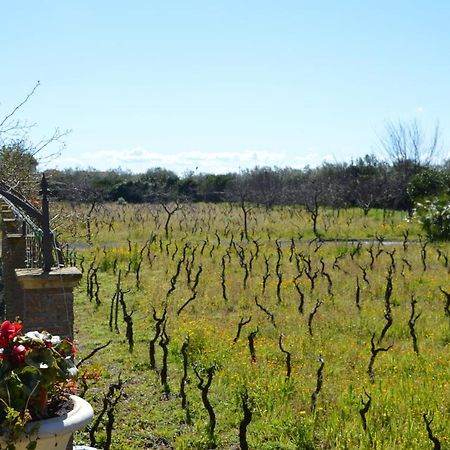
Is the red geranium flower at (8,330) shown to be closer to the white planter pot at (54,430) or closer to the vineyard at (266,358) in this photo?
the white planter pot at (54,430)

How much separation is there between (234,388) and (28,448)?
12.4 feet

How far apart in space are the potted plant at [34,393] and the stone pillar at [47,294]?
1.19 meters

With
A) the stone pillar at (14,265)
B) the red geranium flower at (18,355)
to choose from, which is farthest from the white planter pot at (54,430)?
the stone pillar at (14,265)

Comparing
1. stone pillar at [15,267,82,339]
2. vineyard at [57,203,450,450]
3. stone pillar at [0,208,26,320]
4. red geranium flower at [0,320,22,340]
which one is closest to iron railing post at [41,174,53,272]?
stone pillar at [15,267,82,339]

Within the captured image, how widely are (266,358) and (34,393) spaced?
491 centimetres

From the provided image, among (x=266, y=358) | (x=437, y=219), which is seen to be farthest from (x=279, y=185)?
(x=266, y=358)

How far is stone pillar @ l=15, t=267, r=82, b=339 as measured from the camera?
4.57 meters

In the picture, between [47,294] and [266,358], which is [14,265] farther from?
[266,358]

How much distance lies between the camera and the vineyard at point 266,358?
552 cm

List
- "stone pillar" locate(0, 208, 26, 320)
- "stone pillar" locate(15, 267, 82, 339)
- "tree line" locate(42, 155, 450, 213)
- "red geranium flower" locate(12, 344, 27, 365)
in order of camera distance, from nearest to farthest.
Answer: "red geranium flower" locate(12, 344, 27, 365), "stone pillar" locate(15, 267, 82, 339), "stone pillar" locate(0, 208, 26, 320), "tree line" locate(42, 155, 450, 213)

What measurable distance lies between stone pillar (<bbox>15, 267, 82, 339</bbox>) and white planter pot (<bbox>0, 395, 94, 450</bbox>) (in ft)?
4.46

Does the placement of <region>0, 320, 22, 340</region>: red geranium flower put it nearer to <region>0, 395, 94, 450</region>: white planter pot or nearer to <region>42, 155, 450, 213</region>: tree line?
<region>0, 395, 94, 450</region>: white planter pot

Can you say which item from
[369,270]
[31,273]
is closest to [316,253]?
[369,270]

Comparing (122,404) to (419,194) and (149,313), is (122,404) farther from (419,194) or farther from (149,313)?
(419,194)
